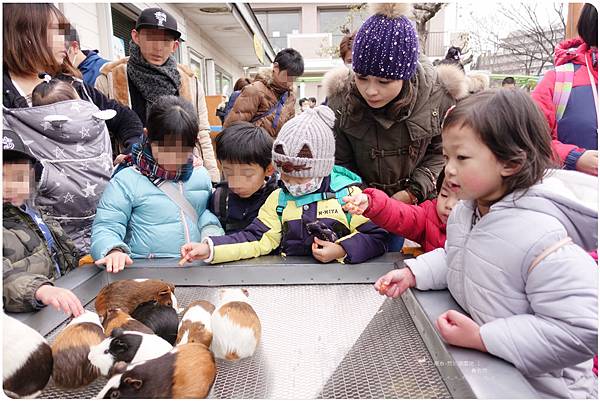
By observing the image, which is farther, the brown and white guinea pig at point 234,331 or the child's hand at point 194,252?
the child's hand at point 194,252

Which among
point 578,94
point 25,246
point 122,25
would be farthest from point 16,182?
point 122,25

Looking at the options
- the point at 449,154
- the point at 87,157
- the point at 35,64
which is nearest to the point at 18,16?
the point at 35,64

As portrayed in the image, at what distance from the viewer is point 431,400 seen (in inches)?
32.4

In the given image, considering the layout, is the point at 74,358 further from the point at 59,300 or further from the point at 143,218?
the point at 143,218

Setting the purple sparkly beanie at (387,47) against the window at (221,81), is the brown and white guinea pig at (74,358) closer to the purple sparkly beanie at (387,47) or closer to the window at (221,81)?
the purple sparkly beanie at (387,47)

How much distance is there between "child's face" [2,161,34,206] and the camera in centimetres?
121

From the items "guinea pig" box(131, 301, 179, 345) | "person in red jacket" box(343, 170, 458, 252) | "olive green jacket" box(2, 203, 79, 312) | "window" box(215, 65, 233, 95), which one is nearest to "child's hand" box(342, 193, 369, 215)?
"person in red jacket" box(343, 170, 458, 252)

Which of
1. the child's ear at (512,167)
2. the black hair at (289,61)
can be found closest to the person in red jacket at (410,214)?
the child's ear at (512,167)

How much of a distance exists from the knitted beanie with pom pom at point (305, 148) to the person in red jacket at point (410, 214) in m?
0.19

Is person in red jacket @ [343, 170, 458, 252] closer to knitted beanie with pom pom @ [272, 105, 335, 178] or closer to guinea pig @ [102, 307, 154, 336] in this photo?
knitted beanie with pom pom @ [272, 105, 335, 178]

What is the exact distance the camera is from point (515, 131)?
3.06ft

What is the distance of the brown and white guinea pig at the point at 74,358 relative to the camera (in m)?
0.88

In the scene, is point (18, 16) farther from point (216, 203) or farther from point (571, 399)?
point (571, 399)

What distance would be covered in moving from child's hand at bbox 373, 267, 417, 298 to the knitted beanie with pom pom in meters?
0.55
